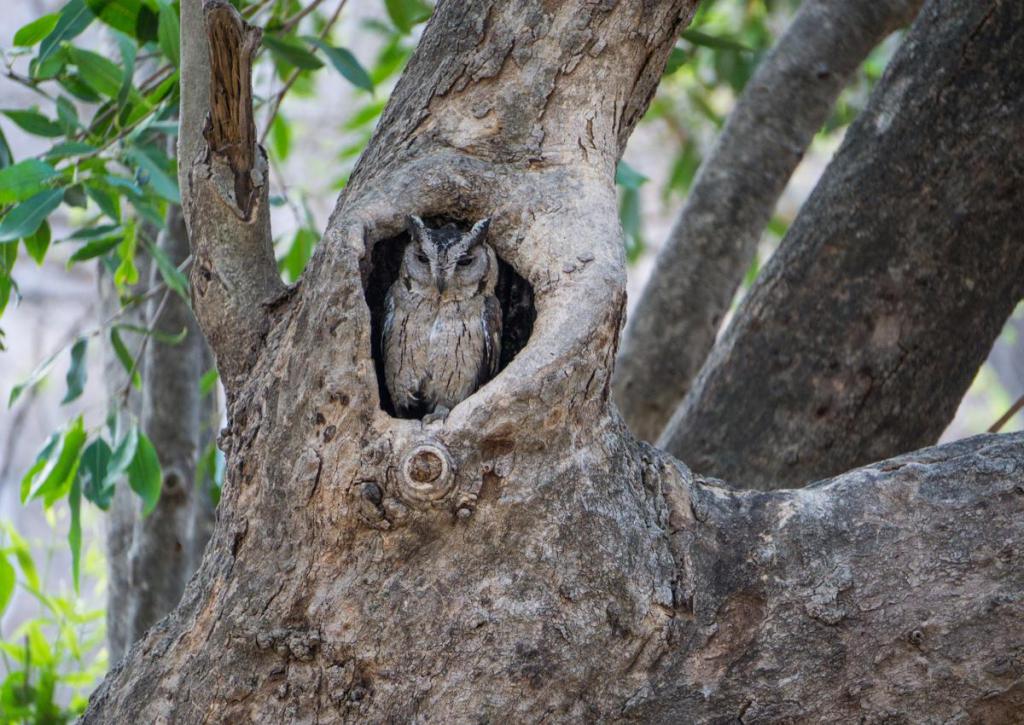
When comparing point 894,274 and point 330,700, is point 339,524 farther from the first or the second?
point 894,274

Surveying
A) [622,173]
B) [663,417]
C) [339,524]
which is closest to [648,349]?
[663,417]

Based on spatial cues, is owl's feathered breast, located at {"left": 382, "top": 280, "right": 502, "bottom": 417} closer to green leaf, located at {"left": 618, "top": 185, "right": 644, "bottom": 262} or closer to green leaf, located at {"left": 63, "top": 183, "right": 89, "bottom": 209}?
green leaf, located at {"left": 63, "top": 183, "right": 89, "bottom": 209}

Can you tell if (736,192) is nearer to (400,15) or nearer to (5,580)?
(400,15)

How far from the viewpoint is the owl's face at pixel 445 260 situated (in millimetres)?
2070

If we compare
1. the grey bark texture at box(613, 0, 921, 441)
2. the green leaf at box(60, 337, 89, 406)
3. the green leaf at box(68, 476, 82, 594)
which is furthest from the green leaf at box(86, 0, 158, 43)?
the grey bark texture at box(613, 0, 921, 441)

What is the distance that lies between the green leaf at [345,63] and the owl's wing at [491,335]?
3.17ft

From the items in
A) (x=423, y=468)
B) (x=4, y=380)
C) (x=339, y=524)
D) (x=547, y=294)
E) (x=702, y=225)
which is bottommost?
(x=4, y=380)

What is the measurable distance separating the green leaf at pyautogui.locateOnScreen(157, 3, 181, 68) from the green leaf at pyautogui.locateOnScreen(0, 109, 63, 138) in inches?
14.3

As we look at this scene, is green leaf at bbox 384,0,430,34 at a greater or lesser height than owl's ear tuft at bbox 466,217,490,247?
greater

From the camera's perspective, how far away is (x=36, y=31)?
253cm

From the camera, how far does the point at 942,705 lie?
70.1 inches

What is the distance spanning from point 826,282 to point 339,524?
63.8 inches

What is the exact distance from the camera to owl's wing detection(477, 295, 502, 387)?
229 cm

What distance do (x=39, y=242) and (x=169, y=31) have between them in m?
0.57
